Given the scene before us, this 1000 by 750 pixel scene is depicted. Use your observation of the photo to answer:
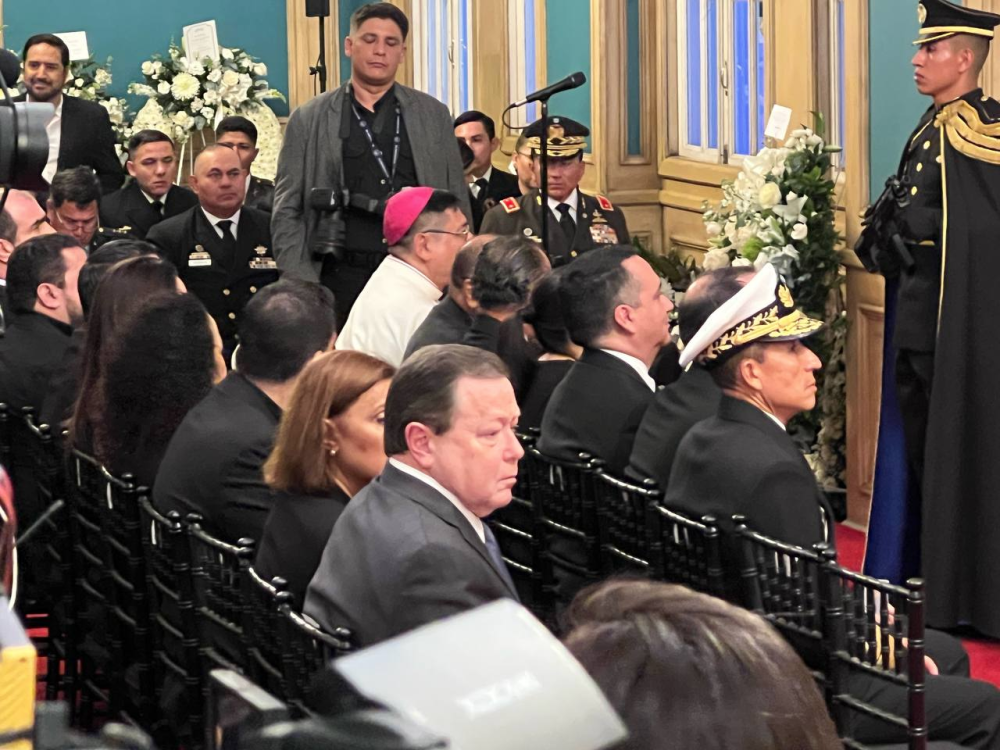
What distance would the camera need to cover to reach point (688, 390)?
3535 mm

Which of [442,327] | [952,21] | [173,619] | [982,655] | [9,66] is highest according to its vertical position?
[952,21]

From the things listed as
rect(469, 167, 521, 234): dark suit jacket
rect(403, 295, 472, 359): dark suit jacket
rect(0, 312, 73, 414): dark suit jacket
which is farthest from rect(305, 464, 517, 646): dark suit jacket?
rect(469, 167, 521, 234): dark suit jacket

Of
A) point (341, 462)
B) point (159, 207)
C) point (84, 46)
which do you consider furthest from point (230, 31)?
point (341, 462)

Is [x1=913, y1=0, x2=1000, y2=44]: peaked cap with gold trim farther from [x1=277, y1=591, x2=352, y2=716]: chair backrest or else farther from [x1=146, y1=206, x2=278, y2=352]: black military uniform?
[x1=277, y1=591, x2=352, y2=716]: chair backrest

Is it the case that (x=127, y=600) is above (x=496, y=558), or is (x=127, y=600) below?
below

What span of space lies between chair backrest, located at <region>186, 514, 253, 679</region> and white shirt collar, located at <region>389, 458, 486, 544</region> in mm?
275

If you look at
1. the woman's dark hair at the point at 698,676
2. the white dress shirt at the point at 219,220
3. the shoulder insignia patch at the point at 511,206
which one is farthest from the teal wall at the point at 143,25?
the woman's dark hair at the point at 698,676

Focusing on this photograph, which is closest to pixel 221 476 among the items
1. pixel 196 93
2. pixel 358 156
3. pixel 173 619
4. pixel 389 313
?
pixel 173 619

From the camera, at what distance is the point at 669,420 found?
352 cm

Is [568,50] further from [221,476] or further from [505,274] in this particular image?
[221,476]

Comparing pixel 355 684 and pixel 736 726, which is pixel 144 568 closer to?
pixel 736 726

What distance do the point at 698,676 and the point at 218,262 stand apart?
221 inches

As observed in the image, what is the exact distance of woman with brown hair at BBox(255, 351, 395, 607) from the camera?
9.19 feet

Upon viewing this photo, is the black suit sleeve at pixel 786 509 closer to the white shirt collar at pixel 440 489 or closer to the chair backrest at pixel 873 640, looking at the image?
the chair backrest at pixel 873 640
